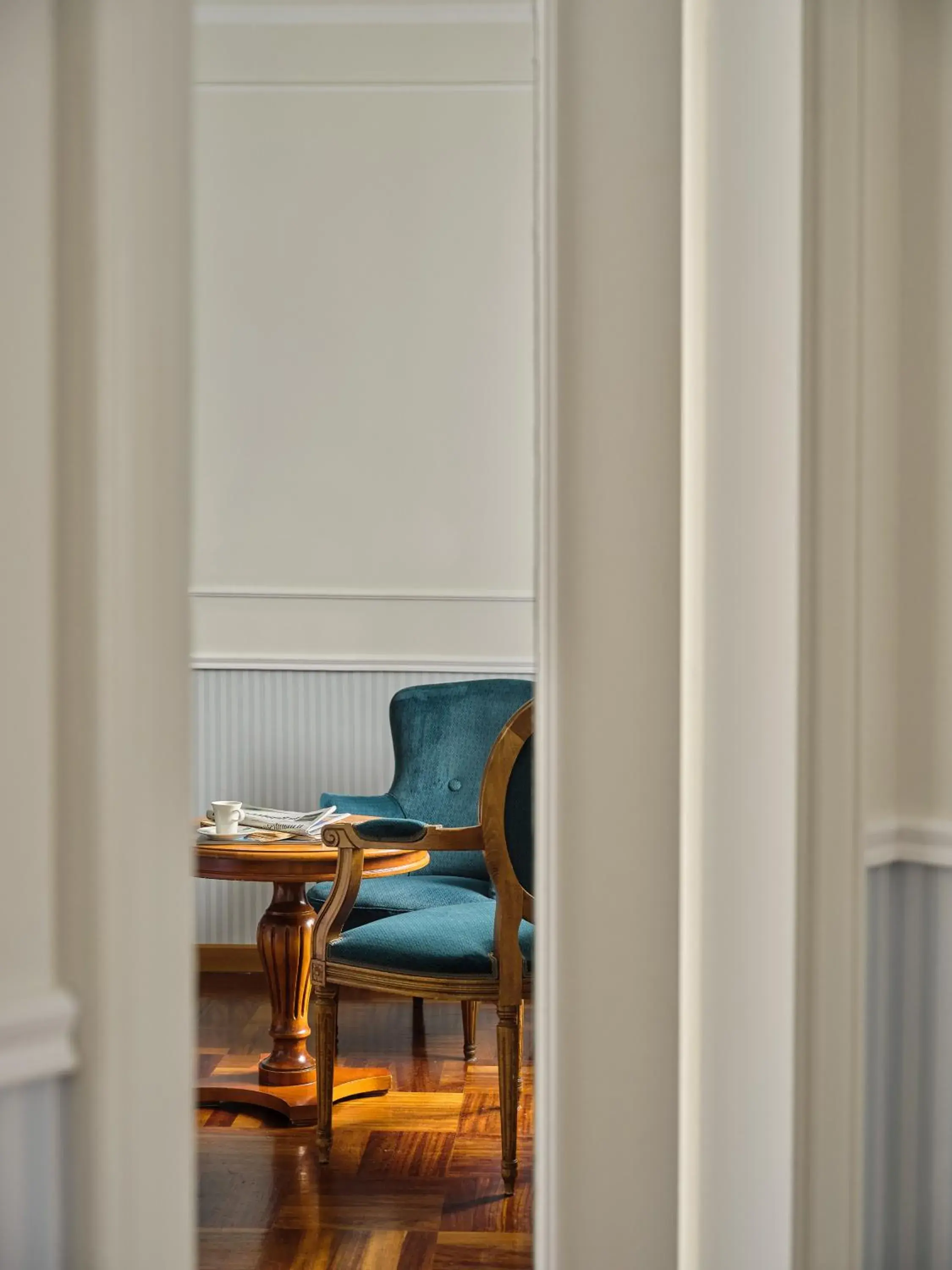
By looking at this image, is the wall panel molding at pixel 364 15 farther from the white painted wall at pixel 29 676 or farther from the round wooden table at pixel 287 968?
the white painted wall at pixel 29 676

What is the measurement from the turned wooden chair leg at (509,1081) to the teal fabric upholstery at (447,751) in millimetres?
936

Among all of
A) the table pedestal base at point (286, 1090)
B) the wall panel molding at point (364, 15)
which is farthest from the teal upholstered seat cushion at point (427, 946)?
the wall panel molding at point (364, 15)

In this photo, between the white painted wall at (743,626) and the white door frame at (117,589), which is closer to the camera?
the white door frame at (117,589)

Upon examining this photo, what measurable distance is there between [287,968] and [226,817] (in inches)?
17.6

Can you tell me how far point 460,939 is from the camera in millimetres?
2441

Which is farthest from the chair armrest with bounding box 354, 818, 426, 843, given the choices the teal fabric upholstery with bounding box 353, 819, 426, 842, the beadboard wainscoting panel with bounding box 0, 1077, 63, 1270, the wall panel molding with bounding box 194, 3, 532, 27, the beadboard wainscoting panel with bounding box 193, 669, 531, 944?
the wall panel molding with bounding box 194, 3, 532, 27

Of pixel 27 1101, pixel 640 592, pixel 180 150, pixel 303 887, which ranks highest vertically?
pixel 180 150

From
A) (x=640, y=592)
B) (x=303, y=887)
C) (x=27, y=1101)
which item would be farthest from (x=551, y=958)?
(x=303, y=887)

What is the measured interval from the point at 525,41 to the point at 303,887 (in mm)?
2940

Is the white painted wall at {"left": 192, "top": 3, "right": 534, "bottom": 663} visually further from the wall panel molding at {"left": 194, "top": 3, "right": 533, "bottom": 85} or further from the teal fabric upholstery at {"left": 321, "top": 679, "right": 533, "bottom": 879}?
the teal fabric upholstery at {"left": 321, "top": 679, "right": 533, "bottom": 879}

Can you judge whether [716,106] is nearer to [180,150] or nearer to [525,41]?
[180,150]

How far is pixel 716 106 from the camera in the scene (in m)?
1.26

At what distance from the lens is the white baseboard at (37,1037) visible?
0.97m

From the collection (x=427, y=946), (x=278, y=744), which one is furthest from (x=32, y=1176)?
(x=278, y=744)
